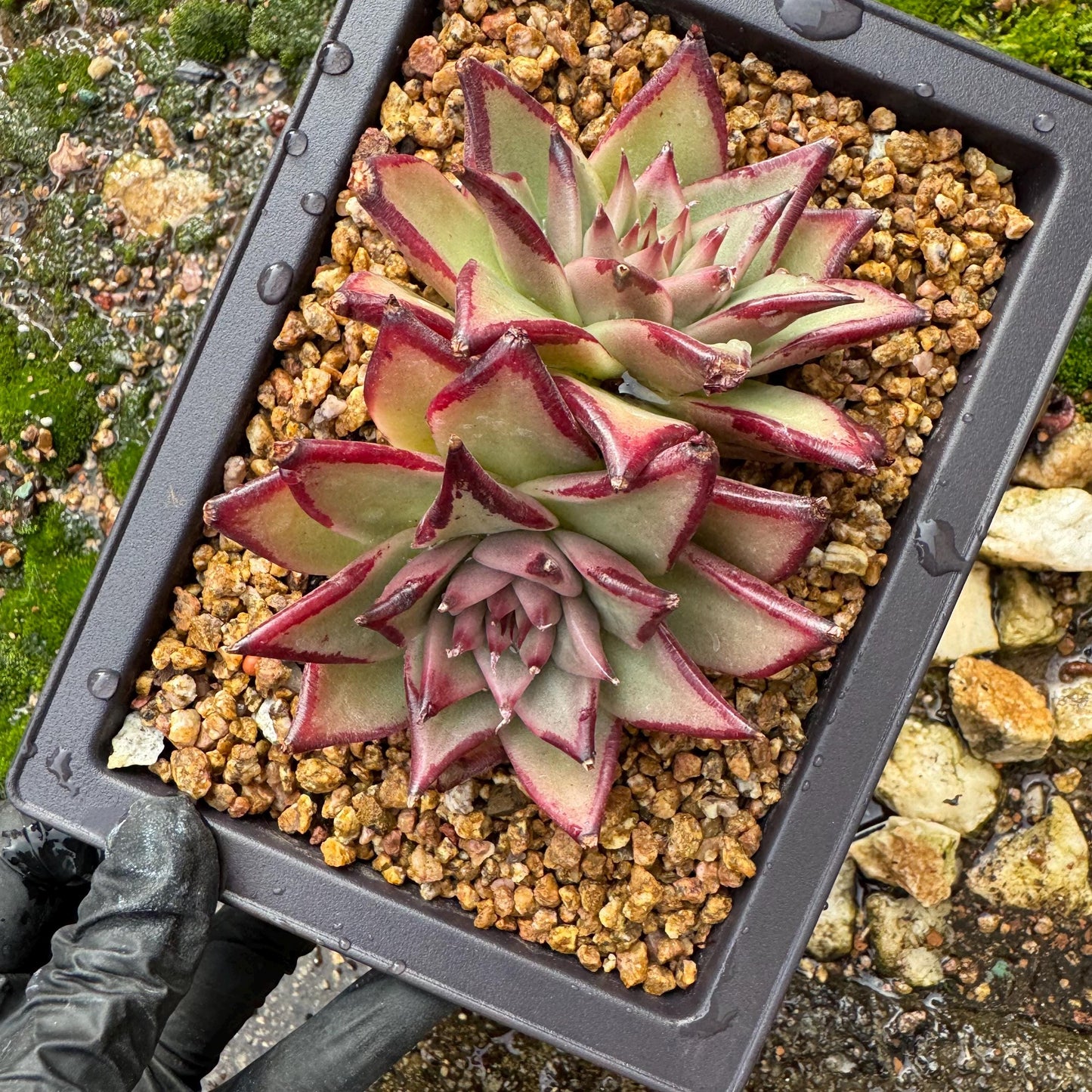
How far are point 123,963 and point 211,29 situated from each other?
4.82ft

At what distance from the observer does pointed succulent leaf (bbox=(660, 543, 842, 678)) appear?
3.20 feet

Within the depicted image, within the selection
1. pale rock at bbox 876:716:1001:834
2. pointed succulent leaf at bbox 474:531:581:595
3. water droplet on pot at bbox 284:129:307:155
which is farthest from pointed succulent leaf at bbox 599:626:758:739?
pale rock at bbox 876:716:1001:834

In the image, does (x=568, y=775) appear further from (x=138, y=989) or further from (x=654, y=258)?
(x=138, y=989)

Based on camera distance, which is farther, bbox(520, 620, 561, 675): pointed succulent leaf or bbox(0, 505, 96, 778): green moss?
bbox(0, 505, 96, 778): green moss

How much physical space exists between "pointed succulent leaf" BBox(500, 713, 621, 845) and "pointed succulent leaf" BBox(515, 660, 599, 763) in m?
0.06

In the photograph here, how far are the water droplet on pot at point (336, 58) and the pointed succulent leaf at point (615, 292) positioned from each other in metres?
0.49

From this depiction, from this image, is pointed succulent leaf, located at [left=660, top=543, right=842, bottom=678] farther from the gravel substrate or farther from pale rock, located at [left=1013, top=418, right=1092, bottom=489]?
pale rock, located at [left=1013, top=418, right=1092, bottom=489]

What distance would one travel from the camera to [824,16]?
3.90 feet

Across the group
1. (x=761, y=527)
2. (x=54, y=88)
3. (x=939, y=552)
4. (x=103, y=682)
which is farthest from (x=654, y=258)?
(x=54, y=88)

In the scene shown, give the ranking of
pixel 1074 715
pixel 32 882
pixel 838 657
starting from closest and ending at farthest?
pixel 838 657 → pixel 32 882 → pixel 1074 715

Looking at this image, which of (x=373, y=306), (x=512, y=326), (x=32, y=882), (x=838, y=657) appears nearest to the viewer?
(x=512, y=326)

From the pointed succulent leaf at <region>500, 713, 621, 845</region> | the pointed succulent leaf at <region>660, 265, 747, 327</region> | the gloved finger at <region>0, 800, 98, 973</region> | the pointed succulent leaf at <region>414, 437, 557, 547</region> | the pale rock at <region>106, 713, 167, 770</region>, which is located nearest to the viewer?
the pointed succulent leaf at <region>414, 437, 557, 547</region>

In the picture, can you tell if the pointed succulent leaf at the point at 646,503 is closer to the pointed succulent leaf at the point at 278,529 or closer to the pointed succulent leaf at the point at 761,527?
the pointed succulent leaf at the point at 761,527

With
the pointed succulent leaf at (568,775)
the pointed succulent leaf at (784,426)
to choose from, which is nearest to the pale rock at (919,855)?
the pointed succulent leaf at (568,775)
